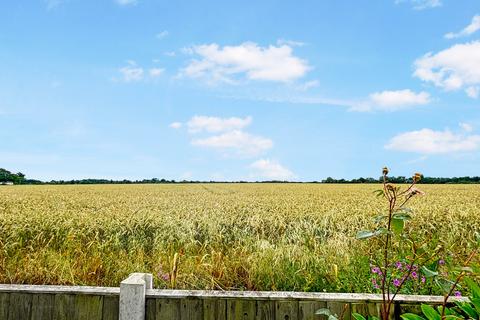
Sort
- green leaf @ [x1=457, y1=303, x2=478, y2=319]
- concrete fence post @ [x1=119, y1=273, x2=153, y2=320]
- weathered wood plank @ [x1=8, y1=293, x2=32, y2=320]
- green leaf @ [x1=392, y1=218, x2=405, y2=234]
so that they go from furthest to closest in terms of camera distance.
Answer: weathered wood plank @ [x1=8, y1=293, x2=32, y2=320], concrete fence post @ [x1=119, y1=273, x2=153, y2=320], green leaf @ [x1=457, y1=303, x2=478, y2=319], green leaf @ [x1=392, y1=218, x2=405, y2=234]

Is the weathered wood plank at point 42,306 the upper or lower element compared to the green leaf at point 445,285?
lower

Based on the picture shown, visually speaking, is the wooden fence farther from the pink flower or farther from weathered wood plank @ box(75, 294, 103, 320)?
the pink flower

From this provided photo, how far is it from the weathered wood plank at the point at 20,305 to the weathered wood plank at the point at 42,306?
0.04 metres

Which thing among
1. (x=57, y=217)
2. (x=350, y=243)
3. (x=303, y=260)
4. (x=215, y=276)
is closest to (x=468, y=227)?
(x=350, y=243)

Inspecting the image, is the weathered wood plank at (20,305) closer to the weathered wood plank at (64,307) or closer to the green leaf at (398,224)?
the weathered wood plank at (64,307)

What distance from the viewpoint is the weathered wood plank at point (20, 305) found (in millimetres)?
2984

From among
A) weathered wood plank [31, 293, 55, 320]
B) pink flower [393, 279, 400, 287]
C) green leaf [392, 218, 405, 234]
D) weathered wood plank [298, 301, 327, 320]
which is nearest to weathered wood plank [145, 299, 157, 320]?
weathered wood plank [31, 293, 55, 320]

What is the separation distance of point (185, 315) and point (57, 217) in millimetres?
6254

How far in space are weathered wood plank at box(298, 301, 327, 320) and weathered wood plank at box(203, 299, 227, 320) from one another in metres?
0.47

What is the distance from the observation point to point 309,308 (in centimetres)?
278

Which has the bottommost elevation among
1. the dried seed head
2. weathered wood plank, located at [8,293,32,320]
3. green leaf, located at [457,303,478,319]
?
weathered wood plank, located at [8,293,32,320]

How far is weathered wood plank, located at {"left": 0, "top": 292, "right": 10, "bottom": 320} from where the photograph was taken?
9.87 ft

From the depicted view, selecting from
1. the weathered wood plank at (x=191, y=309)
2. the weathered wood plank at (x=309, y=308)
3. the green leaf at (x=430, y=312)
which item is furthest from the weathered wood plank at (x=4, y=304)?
the green leaf at (x=430, y=312)

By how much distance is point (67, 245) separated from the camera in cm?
679
